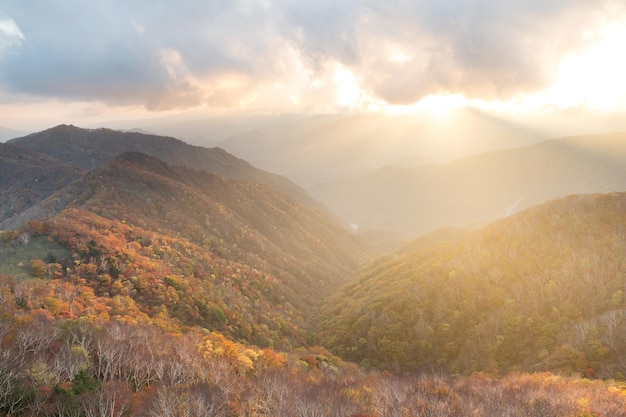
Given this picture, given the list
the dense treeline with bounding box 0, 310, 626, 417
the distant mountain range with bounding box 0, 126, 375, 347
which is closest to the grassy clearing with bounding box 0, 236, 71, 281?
the distant mountain range with bounding box 0, 126, 375, 347

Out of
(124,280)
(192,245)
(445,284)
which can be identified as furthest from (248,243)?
(445,284)

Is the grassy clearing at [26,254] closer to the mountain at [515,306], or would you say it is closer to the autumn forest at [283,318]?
the autumn forest at [283,318]

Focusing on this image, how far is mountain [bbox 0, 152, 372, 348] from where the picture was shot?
75.6 meters

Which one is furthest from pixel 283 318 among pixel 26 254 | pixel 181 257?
pixel 26 254

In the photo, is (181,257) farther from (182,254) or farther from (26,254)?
(26,254)

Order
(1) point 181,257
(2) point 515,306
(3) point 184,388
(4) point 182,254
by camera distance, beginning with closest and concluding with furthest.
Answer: (3) point 184,388 → (2) point 515,306 → (1) point 181,257 → (4) point 182,254

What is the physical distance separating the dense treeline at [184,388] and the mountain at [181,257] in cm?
1721

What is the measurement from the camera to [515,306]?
3182 inches

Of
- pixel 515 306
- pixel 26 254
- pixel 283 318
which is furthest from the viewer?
pixel 283 318

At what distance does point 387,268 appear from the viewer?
466ft

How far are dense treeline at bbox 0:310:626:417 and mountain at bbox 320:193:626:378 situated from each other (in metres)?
22.1

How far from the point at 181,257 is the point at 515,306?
92838mm

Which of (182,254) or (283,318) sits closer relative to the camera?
(283,318)

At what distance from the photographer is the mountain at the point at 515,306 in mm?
67000
